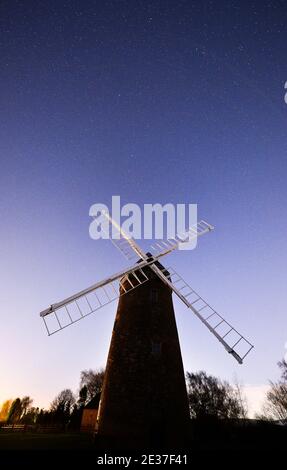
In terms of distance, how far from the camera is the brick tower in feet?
34.5

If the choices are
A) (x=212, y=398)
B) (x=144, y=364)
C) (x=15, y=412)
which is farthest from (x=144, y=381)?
(x=15, y=412)

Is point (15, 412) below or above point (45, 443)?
below

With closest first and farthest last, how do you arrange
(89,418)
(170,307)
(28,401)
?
(170,307), (89,418), (28,401)

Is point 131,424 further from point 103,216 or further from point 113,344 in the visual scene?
point 103,216

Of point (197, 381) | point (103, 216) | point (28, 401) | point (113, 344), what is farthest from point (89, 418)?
point (28, 401)

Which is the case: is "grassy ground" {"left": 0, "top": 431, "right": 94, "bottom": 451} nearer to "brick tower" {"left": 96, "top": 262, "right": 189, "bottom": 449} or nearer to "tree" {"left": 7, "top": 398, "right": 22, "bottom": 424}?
"brick tower" {"left": 96, "top": 262, "right": 189, "bottom": 449}

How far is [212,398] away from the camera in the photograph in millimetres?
52406

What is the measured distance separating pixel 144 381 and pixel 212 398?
5037 cm

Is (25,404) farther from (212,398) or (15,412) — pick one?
(212,398)

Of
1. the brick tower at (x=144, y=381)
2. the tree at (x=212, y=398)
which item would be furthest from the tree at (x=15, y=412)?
the brick tower at (x=144, y=381)

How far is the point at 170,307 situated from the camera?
1388 centimetres
